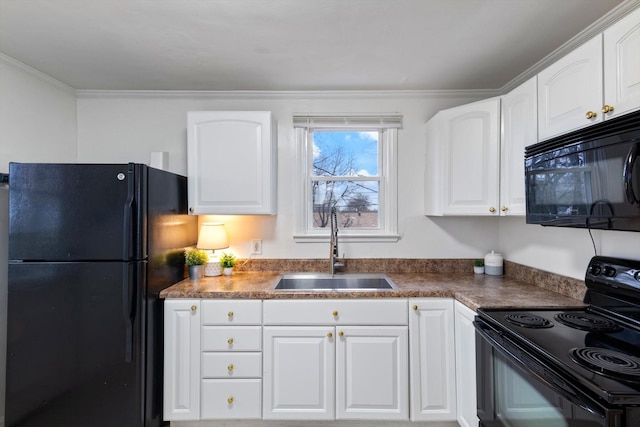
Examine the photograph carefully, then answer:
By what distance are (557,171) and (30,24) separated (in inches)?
104

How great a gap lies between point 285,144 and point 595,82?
181cm

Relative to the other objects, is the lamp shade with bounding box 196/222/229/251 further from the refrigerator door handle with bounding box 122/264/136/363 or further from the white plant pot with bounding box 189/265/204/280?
the refrigerator door handle with bounding box 122/264/136/363

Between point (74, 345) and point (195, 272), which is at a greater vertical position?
point (195, 272)

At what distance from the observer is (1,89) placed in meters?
1.83

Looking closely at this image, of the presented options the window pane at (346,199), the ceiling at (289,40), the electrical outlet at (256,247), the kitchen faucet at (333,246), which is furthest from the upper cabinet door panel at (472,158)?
the electrical outlet at (256,247)

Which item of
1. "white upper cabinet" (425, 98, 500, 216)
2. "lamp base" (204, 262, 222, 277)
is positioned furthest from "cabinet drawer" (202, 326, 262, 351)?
"white upper cabinet" (425, 98, 500, 216)

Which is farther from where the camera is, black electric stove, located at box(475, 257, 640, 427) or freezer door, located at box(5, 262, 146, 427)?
freezer door, located at box(5, 262, 146, 427)

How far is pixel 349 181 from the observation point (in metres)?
2.43

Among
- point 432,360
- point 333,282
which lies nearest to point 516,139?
point 432,360

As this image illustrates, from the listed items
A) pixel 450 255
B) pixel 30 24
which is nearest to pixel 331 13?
pixel 30 24

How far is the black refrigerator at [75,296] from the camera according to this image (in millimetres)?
1593

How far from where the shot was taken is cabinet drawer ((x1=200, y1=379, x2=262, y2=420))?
1772mm

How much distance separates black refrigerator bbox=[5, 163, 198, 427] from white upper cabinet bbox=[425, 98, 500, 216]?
191 centimetres

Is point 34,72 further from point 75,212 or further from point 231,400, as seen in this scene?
point 231,400
